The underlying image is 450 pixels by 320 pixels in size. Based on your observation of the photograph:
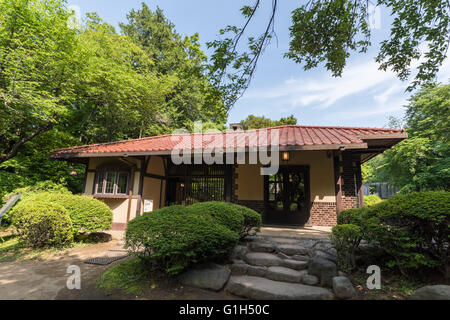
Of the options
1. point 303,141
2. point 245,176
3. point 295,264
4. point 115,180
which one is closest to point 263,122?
point 245,176

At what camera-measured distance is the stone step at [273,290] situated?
269 cm

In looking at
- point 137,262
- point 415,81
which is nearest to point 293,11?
point 415,81

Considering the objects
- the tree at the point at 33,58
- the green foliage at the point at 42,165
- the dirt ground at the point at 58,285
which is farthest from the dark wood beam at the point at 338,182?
the green foliage at the point at 42,165

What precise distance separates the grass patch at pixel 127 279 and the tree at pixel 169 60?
1302 centimetres

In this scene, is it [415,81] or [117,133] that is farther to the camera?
[117,133]

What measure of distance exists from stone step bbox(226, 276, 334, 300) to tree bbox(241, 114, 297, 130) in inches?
729

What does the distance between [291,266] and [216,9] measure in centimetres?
558

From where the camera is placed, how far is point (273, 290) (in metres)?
2.83

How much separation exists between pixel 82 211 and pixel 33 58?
19.4 feet

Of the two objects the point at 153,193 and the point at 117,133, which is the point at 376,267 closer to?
the point at 153,193

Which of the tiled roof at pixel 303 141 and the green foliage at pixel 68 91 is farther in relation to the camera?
the green foliage at pixel 68 91

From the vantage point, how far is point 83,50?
8922mm

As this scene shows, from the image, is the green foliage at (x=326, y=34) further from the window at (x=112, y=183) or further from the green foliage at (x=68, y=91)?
the window at (x=112, y=183)

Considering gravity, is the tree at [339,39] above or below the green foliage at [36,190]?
above
